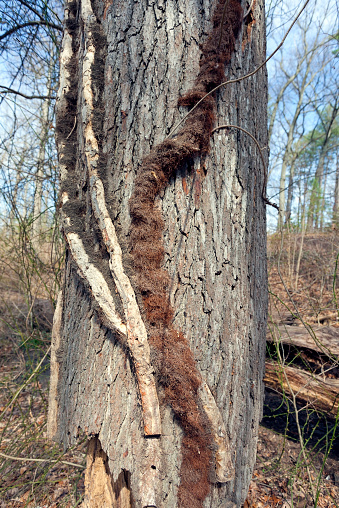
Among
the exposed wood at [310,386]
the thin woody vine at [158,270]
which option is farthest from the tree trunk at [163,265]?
the exposed wood at [310,386]

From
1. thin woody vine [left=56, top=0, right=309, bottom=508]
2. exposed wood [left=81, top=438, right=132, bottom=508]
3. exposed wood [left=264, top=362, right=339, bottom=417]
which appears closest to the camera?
thin woody vine [left=56, top=0, right=309, bottom=508]

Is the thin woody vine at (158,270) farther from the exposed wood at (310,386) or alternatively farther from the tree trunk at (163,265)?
the exposed wood at (310,386)

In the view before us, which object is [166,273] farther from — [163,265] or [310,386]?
[310,386]

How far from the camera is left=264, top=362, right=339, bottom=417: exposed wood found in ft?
6.23

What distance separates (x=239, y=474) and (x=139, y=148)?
131 cm

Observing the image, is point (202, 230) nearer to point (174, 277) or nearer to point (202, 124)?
point (174, 277)

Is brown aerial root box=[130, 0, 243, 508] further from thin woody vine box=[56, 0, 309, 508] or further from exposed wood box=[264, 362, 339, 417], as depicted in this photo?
exposed wood box=[264, 362, 339, 417]

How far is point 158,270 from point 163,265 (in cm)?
3

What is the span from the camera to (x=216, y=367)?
101 cm

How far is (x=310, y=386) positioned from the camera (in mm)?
1977

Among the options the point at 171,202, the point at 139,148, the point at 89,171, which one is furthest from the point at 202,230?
the point at 89,171

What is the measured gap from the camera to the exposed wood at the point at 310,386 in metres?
1.90

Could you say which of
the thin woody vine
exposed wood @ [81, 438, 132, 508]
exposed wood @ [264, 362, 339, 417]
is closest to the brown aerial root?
the thin woody vine

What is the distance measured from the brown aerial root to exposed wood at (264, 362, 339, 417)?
112 cm
